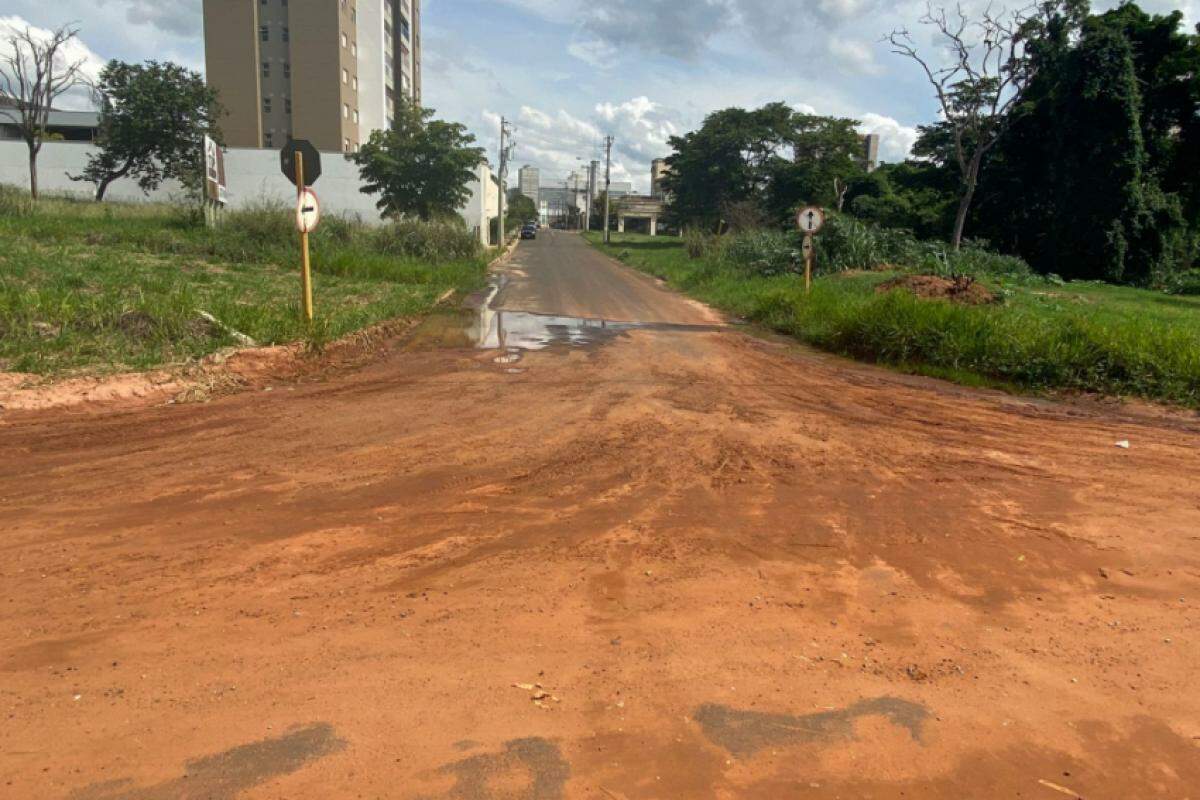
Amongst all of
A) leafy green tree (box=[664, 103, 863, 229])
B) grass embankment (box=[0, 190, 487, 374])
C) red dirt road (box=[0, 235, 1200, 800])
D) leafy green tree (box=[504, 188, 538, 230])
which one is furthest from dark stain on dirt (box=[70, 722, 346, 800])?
leafy green tree (box=[504, 188, 538, 230])

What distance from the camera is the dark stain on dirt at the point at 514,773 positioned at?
2.72m

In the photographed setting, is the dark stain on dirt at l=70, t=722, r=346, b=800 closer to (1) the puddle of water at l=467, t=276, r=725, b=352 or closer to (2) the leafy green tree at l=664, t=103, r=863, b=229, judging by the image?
(1) the puddle of water at l=467, t=276, r=725, b=352

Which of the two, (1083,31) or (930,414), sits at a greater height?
(1083,31)

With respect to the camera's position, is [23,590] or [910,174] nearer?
[23,590]

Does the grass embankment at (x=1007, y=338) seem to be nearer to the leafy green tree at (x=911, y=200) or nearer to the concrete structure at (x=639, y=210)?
the leafy green tree at (x=911, y=200)

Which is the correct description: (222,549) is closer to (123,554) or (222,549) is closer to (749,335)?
(123,554)

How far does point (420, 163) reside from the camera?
113 ft

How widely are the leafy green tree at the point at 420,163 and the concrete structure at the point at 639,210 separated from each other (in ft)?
245

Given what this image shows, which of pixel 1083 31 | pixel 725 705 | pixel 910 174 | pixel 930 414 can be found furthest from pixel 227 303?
pixel 910 174

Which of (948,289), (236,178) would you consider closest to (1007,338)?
(948,289)

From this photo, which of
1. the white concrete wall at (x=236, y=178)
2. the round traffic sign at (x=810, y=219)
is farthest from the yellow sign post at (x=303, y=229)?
the white concrete wall at (x=236, y=178)

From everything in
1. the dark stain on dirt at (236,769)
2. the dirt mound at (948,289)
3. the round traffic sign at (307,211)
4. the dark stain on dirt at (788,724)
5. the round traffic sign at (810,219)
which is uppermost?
the round traffic sign at (810,219)

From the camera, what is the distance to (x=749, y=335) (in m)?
15.5

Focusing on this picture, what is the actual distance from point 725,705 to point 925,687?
0.93m
